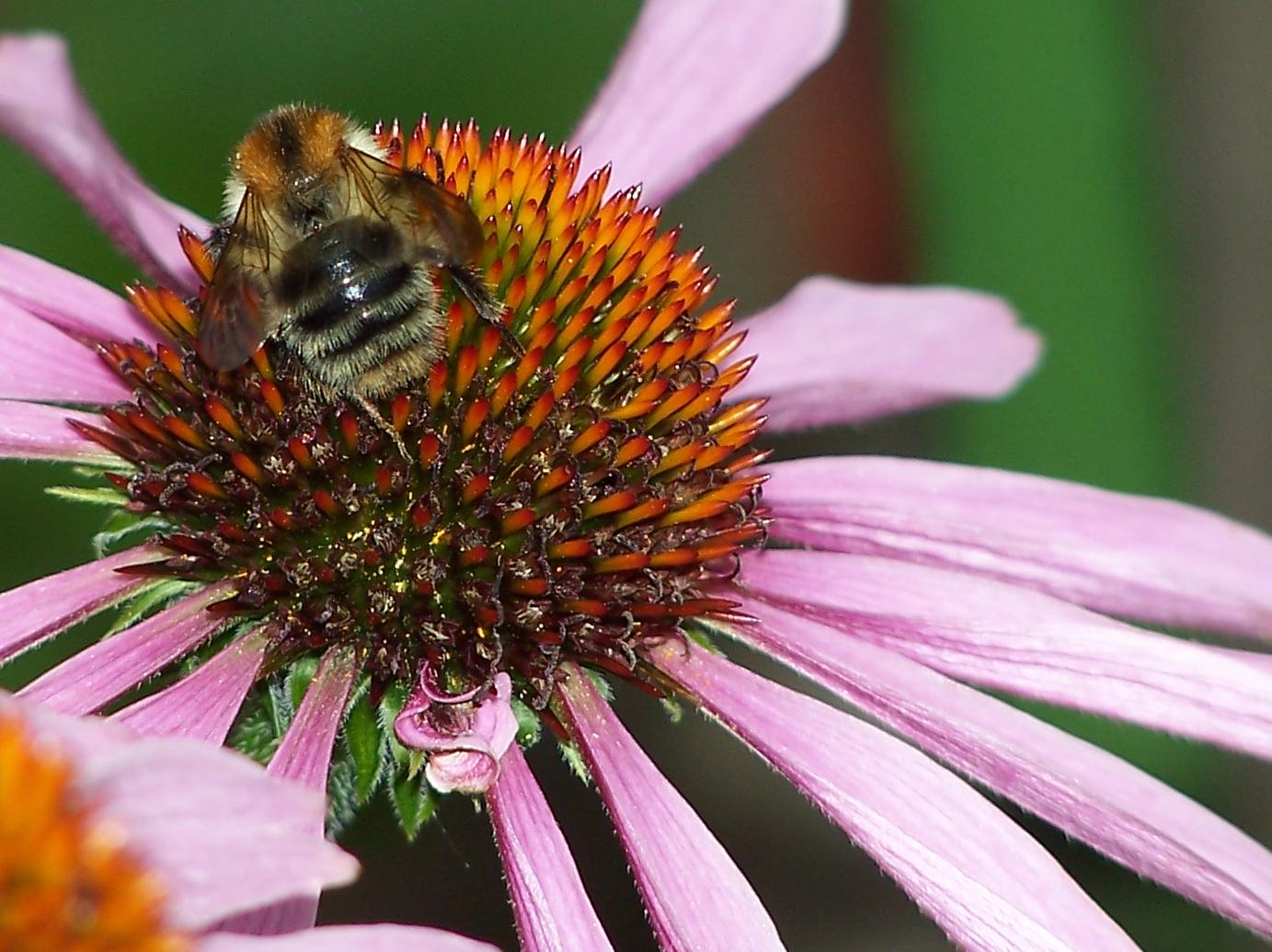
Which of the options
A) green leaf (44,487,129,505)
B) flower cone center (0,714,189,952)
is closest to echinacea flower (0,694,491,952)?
flower cone center (0,714,189,952)

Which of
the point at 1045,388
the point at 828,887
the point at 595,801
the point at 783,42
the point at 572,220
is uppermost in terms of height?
the point at 783,42

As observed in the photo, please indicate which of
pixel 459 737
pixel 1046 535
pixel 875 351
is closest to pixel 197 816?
pixel 459 737

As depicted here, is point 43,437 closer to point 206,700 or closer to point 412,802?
point 206,700

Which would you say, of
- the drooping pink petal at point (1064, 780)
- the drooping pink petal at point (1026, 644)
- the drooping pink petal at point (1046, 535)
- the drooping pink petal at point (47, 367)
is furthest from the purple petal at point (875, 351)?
the drooping pink petal at point (47, 367)

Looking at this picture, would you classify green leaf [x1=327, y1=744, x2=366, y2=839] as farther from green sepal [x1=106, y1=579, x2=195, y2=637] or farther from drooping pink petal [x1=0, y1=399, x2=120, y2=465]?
drooping pink petal [x1=0, y1=399, x2=120, y2=465]

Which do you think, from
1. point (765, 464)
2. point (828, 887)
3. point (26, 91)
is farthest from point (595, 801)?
point (26, 91)

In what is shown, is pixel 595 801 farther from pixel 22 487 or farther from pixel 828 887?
pixel 22 487

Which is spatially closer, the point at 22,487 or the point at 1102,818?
the point at 1102,818
